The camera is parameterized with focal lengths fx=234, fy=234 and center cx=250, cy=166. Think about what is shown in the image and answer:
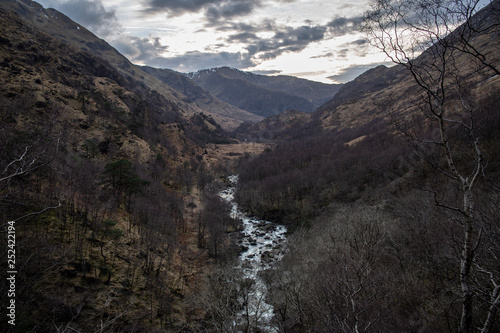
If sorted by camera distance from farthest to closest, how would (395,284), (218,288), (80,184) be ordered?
1. (80,184)
2. (218,288)
3. (395,284)

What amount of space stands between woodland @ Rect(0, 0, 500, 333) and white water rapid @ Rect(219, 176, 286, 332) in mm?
1941

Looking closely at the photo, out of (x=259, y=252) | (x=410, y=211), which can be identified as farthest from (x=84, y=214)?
(x=410, y=211)

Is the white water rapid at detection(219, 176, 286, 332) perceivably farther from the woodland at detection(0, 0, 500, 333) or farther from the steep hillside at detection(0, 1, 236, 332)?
the steep hillside at detection(0, 1, 236, 332)

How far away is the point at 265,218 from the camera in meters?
71.3

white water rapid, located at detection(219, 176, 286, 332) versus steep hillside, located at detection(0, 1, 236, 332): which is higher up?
steep hillside, located at detection(0, 1, 236, 332)

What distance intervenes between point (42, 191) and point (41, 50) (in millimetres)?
93449

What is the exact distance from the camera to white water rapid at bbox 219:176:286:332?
31672 millimetres

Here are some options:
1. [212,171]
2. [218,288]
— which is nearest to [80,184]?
[218,288]

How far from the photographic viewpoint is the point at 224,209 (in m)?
66.3

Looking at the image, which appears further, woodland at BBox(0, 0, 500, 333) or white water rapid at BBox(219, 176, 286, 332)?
white water rapid at BBox(219, 176, 286, 332)

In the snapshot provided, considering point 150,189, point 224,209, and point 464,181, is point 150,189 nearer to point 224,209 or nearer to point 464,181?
point 224,209

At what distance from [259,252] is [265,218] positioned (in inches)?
904

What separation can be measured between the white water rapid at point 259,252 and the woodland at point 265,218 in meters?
1.94

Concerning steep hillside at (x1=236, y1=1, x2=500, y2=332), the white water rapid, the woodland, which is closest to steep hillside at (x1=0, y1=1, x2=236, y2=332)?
the woodland
